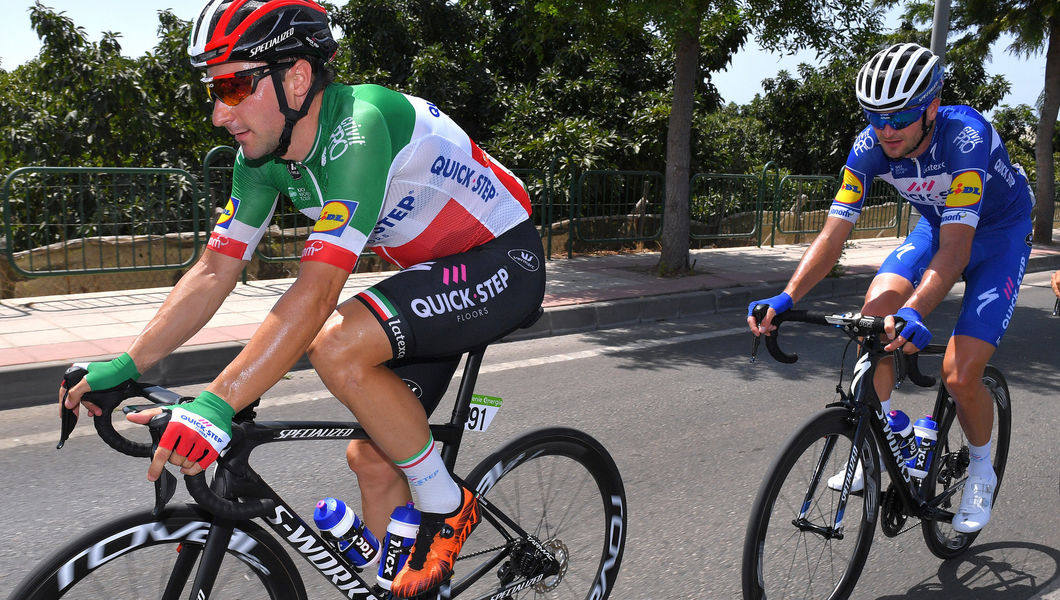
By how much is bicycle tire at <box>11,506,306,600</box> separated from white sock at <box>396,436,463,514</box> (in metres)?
0.37

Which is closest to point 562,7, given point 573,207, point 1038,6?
point 573,207

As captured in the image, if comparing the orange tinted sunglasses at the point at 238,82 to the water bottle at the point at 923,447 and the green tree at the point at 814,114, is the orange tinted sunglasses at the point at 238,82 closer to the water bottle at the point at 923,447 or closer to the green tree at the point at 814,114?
the water bottle at the point at 923,447

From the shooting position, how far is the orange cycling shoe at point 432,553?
2279 millimetres

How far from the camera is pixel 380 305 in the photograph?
2.15 m

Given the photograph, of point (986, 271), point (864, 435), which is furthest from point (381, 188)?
point (986, 271)

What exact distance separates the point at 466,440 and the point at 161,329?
106 inches

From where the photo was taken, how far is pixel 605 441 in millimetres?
4832

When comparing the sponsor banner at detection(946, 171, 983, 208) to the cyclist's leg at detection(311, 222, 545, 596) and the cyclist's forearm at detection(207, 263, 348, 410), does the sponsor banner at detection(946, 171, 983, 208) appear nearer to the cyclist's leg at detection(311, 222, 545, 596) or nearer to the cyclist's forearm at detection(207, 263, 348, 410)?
the cyclist's leg at detection(311, 222, 545, 596)

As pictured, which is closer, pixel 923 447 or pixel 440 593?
pixel 440 593

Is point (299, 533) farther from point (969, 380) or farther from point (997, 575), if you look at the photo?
point (997, 575)

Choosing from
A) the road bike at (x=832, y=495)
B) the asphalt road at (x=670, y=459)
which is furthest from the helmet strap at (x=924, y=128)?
the asphalt road at (x=670, y=459)

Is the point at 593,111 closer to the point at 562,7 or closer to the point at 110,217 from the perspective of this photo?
Answer: the point at 562,7

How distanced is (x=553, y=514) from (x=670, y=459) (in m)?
2.04

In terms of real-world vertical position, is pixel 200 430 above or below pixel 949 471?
above
